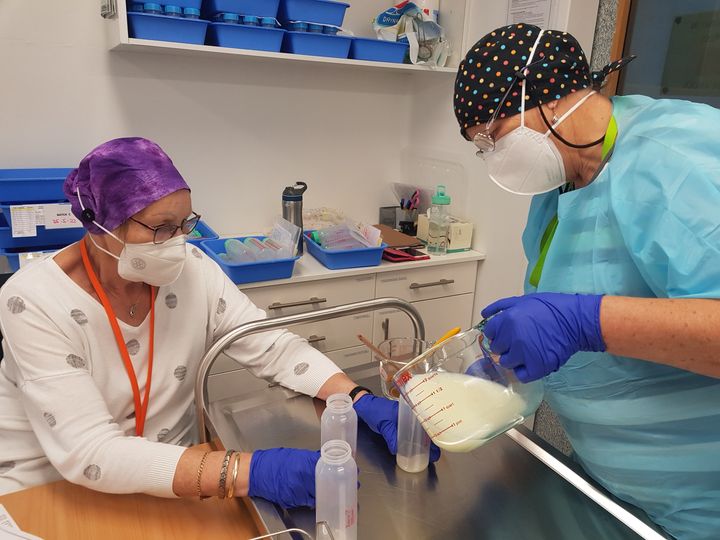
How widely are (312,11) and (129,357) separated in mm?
1573

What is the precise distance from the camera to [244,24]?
2.05 metres

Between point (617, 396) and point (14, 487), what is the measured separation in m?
1.26

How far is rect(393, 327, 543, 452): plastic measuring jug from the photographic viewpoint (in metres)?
0.88

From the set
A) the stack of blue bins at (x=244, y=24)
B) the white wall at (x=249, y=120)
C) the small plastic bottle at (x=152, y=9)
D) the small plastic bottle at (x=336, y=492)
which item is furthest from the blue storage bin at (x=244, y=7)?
the small plastic bottle at (x=336, y=492)

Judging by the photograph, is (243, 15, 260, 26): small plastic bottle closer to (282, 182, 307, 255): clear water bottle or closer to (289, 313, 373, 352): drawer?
(282, 182, 307, 255): clear water bottle

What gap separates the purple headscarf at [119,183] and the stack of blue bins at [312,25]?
121 cm

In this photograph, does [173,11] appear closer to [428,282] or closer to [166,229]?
[166,229]

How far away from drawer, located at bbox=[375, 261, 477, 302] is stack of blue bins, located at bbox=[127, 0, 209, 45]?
120 cm

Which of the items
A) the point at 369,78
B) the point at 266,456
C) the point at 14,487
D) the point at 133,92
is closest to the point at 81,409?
the point at 14,487

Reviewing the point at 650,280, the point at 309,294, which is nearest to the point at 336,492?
the point at 650,280

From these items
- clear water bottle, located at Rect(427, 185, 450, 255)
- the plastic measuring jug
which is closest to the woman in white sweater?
the plastic measuring jug

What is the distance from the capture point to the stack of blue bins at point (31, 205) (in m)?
1.84

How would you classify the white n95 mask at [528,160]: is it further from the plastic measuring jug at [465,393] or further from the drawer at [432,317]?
the drawer at [432,317]

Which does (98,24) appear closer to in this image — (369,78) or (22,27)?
(22,27)
